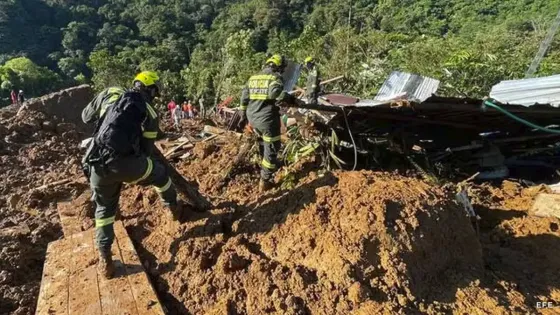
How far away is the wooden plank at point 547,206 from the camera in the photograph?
477cm

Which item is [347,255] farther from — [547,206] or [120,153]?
[547,206]

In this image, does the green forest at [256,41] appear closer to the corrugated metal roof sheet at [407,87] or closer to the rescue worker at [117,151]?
the corrugated metal roof sheet at [407,87]

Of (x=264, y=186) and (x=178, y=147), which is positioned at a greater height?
(x=264, y=186)

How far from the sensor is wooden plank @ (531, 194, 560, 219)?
477 cm

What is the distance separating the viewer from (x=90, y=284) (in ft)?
12.1

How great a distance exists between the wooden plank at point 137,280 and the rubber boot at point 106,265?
0.15 m

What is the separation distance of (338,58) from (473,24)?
34.0m

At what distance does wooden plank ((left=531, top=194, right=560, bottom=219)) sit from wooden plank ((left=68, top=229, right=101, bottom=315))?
14.5 feet

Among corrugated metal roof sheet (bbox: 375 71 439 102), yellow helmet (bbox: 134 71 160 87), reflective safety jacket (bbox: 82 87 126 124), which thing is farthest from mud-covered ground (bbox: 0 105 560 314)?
corrugated metal roof sheet (bbox: 375 71 439 102)

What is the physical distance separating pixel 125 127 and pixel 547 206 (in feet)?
14.3

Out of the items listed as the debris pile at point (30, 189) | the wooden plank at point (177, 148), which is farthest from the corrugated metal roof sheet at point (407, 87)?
the debris pile at point (30, 189)

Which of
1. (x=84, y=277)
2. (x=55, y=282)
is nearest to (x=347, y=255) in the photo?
(x=84, y=277)

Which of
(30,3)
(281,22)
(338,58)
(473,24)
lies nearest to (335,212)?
(338,58)

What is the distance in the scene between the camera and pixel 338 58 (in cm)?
1412
